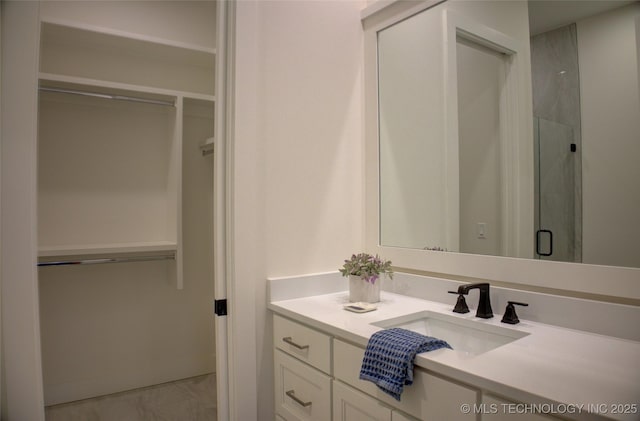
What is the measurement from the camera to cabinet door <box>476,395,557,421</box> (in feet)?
2.79

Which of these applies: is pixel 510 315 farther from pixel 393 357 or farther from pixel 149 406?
pixel 149 406

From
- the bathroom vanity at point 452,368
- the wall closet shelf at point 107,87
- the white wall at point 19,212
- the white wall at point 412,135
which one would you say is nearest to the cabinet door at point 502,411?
the bathroom vanity at point 452,368

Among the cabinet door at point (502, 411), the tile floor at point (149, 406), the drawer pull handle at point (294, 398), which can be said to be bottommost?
the tile floor at point (149, 406)

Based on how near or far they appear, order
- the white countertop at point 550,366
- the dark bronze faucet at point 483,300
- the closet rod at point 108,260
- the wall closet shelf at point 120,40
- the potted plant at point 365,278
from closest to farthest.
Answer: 1. the white countertop at point 550,366
2. the dark bronze faucet at point 483,300
3. the potted plant at point 365,278
4. the wall closet shelf at point 120,40
5. the closet rod at point 108,260

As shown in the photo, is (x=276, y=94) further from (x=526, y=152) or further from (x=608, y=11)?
(x=608, y=11)

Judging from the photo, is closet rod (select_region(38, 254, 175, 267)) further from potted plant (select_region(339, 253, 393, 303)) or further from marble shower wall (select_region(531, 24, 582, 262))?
marble shower wall (select_region(531, 24, 582, 262))

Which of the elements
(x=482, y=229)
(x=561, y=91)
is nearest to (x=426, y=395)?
(x=482, y=229)

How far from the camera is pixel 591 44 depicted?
1278 millimetres

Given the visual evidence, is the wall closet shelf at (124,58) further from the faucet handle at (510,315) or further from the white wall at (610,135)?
the faucet handle at (510,315)

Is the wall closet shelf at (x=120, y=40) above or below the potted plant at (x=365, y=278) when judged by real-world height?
above

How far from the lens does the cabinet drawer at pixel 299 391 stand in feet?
4.56

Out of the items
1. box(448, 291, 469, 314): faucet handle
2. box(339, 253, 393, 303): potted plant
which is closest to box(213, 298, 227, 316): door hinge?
box(339, 253, 393, 303): potted plant

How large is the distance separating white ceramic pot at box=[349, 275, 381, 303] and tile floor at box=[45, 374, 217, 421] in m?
1.39

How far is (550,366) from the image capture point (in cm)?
98
